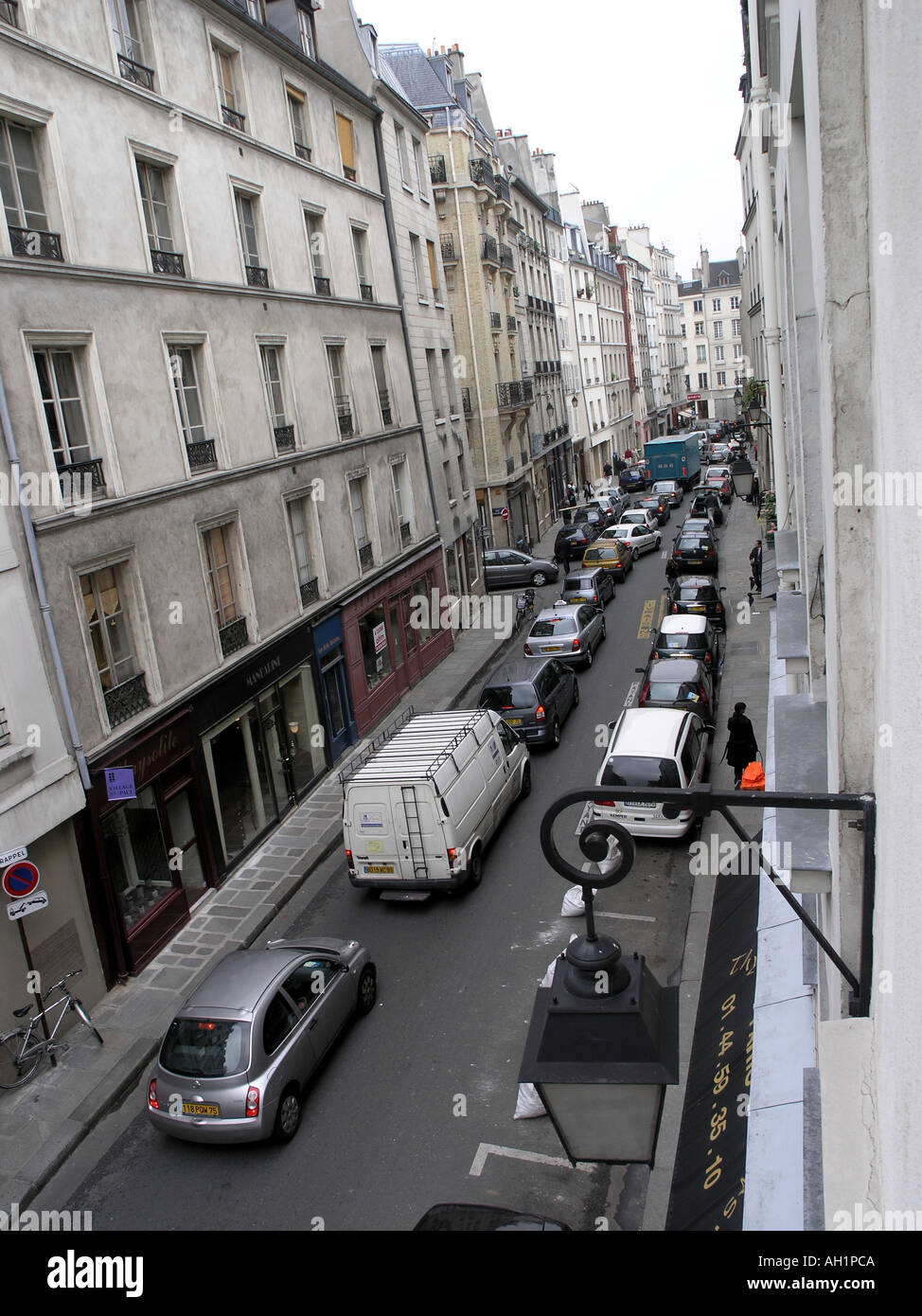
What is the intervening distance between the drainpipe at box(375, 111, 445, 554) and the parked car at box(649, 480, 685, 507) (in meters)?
26.6

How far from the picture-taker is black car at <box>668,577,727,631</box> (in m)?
25.2

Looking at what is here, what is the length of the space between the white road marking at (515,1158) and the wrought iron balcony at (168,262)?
12.8m

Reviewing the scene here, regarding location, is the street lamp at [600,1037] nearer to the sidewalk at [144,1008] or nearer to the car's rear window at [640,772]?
the sidewalk at [144,1008]

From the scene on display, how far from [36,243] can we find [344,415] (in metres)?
9.93

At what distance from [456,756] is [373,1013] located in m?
3.84

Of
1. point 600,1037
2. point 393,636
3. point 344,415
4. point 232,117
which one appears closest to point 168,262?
point 232,117

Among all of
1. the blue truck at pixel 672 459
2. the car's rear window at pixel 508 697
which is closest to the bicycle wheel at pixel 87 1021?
the car's rear window at pixel 508 697

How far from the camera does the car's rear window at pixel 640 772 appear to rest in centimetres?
1398

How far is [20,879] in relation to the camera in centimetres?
1041

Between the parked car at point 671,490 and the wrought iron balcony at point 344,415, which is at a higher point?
the wrought iron balcony at point 344,415

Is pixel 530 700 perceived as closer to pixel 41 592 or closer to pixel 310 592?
pixel 310 592

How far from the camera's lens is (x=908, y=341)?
2006mm

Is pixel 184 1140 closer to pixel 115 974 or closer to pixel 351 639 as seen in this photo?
pixel 115 974

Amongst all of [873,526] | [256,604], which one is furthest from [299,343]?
[873,526]
